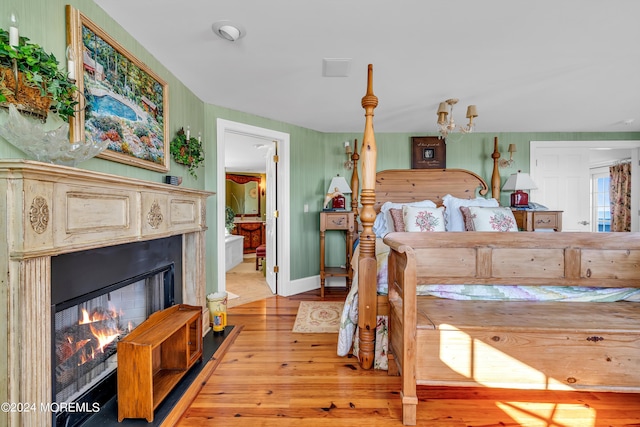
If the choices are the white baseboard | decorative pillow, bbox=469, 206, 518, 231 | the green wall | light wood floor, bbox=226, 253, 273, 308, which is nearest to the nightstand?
the green wall

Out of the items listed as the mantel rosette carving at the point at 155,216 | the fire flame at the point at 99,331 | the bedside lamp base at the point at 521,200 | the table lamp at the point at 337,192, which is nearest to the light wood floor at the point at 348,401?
the fire flame at the point at 99,331

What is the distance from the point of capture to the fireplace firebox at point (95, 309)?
4.03ft

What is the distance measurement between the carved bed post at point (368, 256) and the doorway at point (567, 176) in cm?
334

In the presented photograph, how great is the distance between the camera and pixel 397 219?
10.4ft

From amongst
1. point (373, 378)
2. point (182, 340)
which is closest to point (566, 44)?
point (373, 378)

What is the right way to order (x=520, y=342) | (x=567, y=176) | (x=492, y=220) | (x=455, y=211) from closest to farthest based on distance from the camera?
(x=520, y=342) < (x=492, y=220) < (x=455, y=211) < (x=567, y=176)

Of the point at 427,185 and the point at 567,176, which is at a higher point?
the point at 567,176

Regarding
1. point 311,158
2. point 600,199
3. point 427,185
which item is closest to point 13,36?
point 311,158

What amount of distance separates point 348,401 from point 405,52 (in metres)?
2.25

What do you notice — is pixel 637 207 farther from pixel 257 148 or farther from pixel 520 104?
pixel 257 148

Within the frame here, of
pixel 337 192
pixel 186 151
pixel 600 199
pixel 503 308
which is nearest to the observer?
pixel 503 308

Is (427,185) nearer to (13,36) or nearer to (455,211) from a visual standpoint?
(455,211)

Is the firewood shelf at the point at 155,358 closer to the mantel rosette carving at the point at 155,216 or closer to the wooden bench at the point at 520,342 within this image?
the mantel rosette carving at the point at 155,216

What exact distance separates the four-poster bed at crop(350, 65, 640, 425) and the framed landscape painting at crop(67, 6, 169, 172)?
4.88 ft
